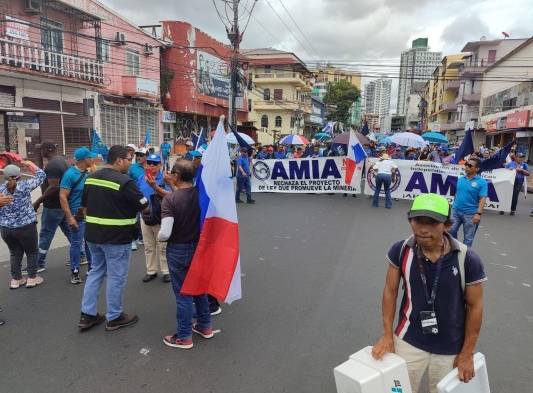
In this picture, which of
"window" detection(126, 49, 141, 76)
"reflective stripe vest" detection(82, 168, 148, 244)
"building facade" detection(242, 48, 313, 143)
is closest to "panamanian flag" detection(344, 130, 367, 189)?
"reflective stripe vest" detection(82, 168, 148, 244)

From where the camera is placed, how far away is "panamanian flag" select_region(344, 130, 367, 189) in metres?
12.9

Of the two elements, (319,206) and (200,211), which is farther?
(319,206)

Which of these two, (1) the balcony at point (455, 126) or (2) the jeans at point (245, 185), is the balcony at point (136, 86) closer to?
(2) the jeans at point (245, 185)

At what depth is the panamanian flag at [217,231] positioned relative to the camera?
3.79m

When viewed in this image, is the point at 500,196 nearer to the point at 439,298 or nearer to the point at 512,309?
the point at 512,309

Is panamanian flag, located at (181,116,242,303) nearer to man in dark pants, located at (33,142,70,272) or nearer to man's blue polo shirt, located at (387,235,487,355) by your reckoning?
man's blue polo shirt, located at (387,235,487,355)

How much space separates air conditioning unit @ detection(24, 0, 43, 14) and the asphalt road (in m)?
12.5

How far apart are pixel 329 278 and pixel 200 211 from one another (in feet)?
8.72

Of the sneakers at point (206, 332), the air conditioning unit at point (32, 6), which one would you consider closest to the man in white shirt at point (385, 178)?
the sneakers at point (206, 332)

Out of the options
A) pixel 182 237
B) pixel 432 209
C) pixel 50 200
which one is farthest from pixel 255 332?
pixel 50 200

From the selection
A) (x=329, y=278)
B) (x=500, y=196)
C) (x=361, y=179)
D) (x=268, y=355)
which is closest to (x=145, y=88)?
(x=361, y=179)

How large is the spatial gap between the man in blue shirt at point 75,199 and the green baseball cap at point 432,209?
4.30 m

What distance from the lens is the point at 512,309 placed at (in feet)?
15.9

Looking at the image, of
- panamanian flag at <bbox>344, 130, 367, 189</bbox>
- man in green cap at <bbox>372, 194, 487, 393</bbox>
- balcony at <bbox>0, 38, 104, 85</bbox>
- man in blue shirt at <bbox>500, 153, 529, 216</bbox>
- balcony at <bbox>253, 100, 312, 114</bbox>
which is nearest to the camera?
man in green cap at <bbox>372, 194, 487, 393</bbox>
